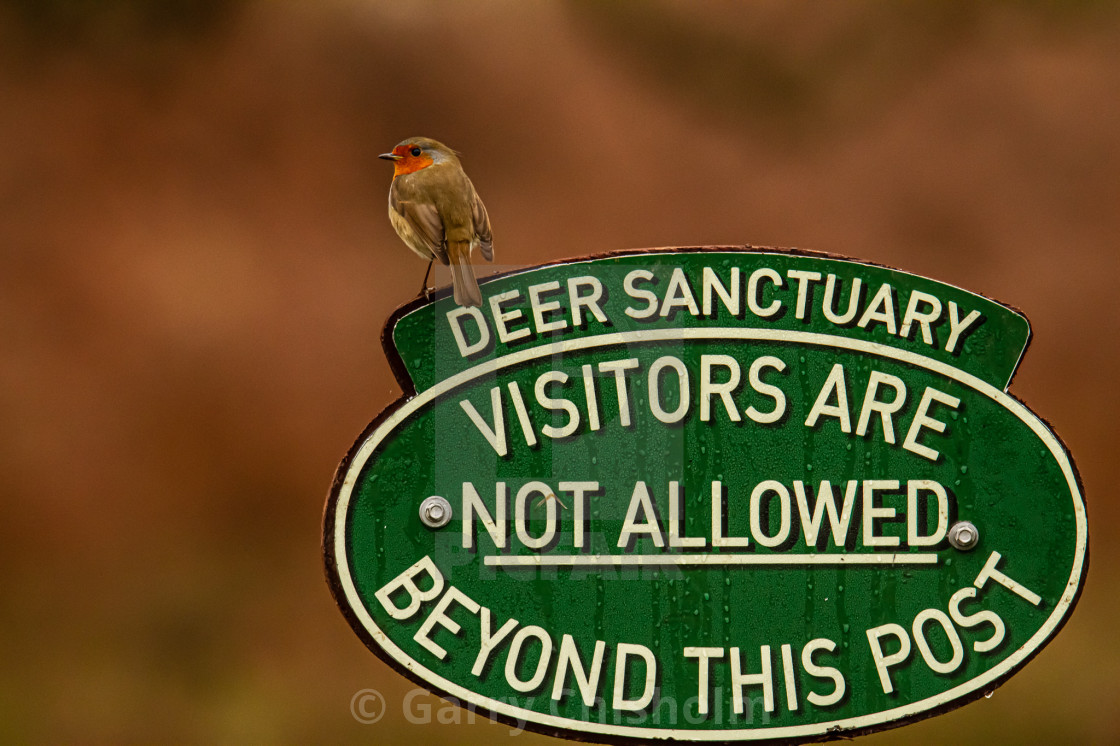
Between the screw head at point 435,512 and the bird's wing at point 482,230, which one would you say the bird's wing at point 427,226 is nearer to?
the bird's wing at point 482,230

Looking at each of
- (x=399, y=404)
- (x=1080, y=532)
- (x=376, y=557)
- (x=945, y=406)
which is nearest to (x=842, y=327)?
(x=945, y=406)

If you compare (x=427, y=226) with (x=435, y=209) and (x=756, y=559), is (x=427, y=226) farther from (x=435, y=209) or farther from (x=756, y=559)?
(x=756, y=559)

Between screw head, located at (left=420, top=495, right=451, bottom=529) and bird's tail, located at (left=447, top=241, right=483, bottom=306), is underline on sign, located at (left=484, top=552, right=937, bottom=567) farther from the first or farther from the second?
bird's tail, located at (left=447, top=241, right=483, bottom=306)

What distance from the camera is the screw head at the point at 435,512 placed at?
5.03ft

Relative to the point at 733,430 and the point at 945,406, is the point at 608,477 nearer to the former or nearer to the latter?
the point at 733,430

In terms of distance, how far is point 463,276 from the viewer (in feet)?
5.12

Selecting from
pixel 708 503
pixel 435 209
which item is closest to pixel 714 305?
pixel 708 503

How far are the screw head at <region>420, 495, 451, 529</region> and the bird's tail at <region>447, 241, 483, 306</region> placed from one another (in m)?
0.30

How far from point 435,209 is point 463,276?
15 cm

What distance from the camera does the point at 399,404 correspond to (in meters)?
1.55

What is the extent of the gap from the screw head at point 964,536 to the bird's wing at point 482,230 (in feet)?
2.69

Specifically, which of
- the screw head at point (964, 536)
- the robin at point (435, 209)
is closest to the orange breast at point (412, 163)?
the robin at point (435, 209)

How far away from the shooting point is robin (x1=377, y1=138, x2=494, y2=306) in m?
1.62

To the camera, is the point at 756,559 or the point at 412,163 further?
the point at 412,163
